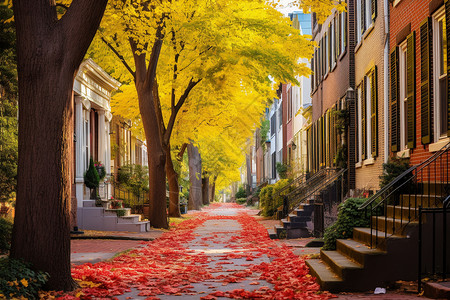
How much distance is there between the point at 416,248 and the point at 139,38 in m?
12.7

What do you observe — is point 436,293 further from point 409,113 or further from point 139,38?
point 139,38

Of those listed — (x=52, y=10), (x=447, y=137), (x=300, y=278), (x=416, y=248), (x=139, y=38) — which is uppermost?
(x=139, y=38)

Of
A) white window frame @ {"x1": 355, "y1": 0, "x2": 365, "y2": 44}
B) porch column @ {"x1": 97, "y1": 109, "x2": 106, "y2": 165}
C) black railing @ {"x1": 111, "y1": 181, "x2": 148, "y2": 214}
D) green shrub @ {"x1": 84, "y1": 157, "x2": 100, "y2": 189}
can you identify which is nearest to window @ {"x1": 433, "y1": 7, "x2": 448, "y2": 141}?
white window frame @ {"x1": 355, "y1": 0, "x2": 365, "y2": 44}

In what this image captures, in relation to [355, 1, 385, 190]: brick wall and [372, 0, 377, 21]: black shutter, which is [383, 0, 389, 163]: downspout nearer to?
[355, 1, 385, 190]: brick wall

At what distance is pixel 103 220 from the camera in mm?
21484

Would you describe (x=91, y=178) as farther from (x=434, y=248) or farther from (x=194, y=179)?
(x=194, y=179)

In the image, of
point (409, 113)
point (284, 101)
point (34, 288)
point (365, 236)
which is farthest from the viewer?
point (284, 101)

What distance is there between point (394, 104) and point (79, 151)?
37.5ft

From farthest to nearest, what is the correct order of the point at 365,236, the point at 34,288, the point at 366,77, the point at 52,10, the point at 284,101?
the point at 284,101 → the point at 366,77 → the point at 365,236 → the point at 52,10 → the point at 34,288

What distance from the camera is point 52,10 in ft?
29.0

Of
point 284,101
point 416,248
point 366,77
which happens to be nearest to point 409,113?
point 416,248

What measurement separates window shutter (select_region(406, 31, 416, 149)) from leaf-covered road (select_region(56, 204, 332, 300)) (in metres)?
3.28

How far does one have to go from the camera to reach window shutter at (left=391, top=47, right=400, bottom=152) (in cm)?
1407

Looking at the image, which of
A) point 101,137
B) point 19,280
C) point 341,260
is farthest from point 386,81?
point 101,137
